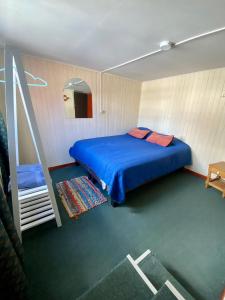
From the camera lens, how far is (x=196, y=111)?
9.18ft

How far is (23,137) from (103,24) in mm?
2299

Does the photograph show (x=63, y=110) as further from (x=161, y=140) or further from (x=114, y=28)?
(x=161, y=140)

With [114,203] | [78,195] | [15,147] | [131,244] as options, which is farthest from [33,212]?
[131,244]

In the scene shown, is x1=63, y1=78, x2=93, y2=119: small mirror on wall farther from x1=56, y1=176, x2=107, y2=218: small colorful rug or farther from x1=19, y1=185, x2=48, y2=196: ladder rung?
x1=19, y1=185, x2=48, y2=196: ladder rung

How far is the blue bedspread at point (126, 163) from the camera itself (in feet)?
6.04

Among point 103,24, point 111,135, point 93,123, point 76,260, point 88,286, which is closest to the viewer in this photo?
point 88,286

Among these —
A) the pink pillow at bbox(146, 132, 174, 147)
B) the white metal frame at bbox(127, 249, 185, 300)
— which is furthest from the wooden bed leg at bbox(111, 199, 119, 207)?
the pink pillow at bbox(146, 132, 174, 147)

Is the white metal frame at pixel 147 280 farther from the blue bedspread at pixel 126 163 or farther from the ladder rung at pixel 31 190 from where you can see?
the ladder rung at pixel 31 190

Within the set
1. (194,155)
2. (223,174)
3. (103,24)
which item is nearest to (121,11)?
(103,24)

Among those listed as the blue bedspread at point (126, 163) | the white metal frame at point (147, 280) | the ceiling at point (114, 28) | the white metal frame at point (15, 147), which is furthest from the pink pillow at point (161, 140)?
the white metal frame at point (15, 147)

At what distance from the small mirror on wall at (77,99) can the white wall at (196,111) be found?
1.83 meters

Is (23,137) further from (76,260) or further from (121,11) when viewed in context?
(121,11)

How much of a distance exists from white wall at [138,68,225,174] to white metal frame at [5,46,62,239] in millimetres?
2996

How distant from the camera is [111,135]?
380 cm
